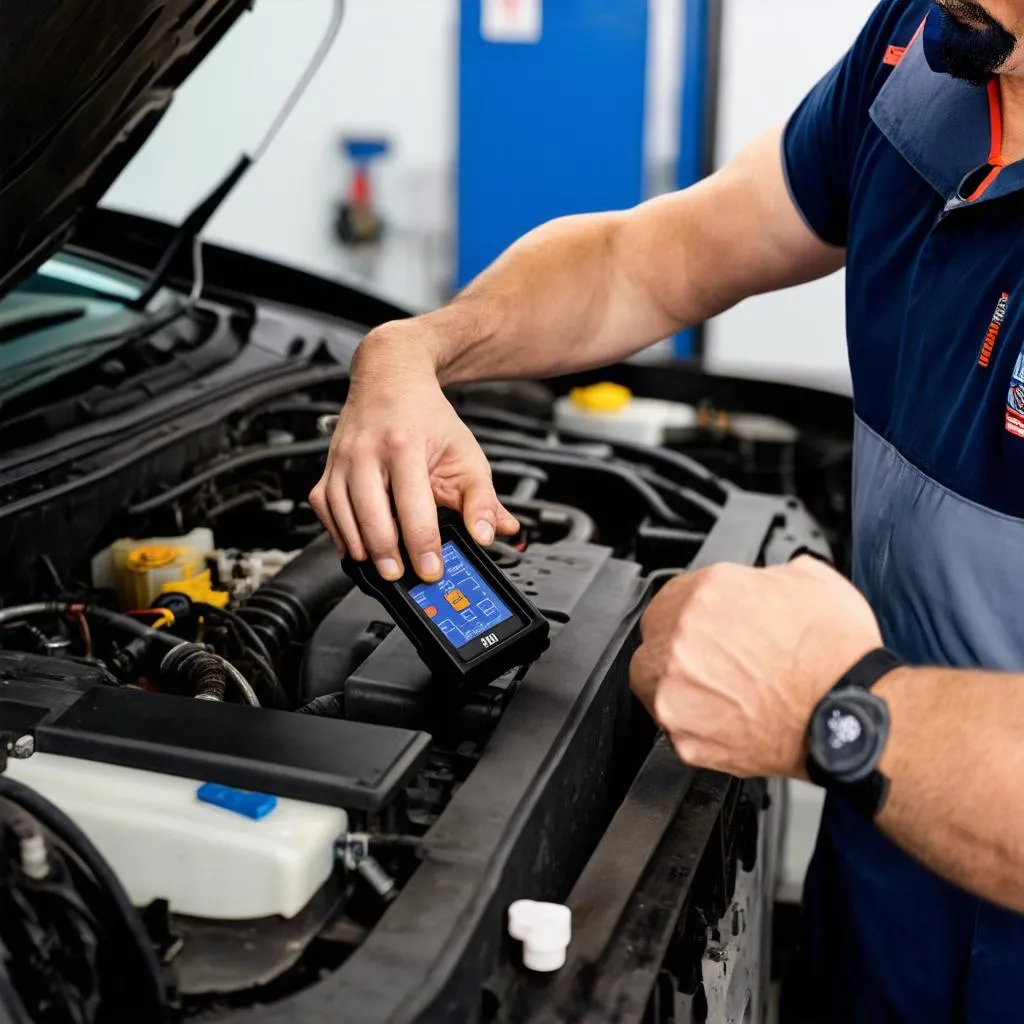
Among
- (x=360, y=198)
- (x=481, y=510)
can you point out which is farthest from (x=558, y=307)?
(x=360, y=198)

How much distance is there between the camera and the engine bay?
0.68m

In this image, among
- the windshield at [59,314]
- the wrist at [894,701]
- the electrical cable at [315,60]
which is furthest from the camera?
the electrical cable at [315,60]

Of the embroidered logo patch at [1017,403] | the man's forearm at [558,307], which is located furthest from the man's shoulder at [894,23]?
the embroidered logo patch at [1017,403]

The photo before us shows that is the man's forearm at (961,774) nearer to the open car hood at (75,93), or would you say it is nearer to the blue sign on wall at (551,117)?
the open car hood at (75,93)

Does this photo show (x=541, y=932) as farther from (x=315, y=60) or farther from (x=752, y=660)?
(x=315, y=60)

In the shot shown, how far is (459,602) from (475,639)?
4cm

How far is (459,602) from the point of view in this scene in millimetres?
949

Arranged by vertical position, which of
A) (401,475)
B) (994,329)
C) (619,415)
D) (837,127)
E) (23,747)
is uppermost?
(837,127)

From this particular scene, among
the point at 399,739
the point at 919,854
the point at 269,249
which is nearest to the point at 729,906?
the point at 919,854

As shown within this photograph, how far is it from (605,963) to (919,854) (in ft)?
0.68

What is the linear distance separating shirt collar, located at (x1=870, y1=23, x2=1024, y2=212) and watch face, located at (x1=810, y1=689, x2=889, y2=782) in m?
0.45

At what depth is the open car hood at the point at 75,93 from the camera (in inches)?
39.0

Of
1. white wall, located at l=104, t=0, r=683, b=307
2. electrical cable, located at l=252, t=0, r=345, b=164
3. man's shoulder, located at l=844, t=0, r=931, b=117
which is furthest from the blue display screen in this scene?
white wall, located at l=104, t=0, r=683, b=307

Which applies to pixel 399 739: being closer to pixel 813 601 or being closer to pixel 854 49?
pixel 813 601
